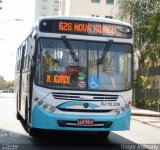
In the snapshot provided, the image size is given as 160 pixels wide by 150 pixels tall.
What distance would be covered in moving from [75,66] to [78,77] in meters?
0.29

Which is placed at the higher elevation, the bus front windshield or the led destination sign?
the led destination sign

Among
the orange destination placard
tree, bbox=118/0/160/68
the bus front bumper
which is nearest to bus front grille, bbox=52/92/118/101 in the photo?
the orange destination placard

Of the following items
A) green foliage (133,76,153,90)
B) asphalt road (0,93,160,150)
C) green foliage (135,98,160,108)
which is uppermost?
asphalt road (0,93,160,150)

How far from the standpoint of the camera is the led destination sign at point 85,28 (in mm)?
12133

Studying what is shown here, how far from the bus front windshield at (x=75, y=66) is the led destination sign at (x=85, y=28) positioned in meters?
0.28

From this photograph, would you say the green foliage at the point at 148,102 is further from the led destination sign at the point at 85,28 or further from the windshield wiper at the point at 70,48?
the windshield wiper at the point at 70,48

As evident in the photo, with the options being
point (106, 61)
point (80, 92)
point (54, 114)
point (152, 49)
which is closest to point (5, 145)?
point (54, 114)

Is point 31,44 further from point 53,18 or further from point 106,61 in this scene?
point 106,61

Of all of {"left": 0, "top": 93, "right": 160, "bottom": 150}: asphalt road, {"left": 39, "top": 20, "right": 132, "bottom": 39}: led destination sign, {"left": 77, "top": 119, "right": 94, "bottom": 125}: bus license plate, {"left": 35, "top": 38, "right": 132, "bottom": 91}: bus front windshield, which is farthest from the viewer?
{"left": 39, "top": 20, "right": 132, "bottom": 39}: led destination sign

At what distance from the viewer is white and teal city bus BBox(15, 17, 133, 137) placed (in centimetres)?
1176

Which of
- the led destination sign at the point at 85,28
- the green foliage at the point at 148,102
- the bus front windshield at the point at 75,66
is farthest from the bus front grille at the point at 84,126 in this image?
the green foliage at the point at 148,102

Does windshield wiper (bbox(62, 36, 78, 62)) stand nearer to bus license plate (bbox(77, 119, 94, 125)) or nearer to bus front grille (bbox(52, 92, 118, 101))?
bus front grille (bbox(52, 92, 118, 101))

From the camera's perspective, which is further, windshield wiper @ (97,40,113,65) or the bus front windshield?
windshield wiper @ (97,40,113,65)

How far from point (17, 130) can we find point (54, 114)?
14.0 ft
